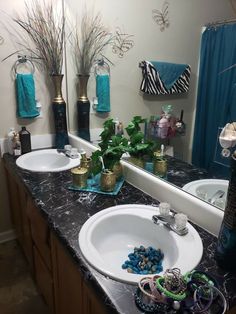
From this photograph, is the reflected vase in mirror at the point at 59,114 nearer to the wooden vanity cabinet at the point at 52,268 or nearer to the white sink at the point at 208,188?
the wooden vanity cabinet at the point at 52,268

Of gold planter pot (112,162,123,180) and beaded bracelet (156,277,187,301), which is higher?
gold planter pot (112,162,123,180)

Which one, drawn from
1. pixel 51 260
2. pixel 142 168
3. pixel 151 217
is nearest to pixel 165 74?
pixel 142 168

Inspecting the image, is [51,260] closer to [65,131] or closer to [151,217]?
[151,217]

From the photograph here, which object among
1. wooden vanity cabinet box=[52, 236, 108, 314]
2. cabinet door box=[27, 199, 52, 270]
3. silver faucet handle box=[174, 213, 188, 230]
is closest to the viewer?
wooden vanity cabinet box=[52, 236, 108, 314]

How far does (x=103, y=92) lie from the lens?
185 centimetres

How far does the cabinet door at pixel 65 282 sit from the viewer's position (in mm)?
990

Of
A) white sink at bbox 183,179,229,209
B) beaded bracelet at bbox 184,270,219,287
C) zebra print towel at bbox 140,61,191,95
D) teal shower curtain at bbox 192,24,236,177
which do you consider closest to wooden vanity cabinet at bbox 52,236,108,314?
beaded bracelet at bbox 184,270,219,287

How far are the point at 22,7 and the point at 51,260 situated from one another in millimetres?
1690

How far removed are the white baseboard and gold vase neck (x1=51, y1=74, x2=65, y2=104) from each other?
1188mm

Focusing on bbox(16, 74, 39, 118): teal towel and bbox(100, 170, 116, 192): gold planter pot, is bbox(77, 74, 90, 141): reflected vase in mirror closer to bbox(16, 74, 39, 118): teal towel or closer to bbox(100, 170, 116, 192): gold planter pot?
bbox(16, 74, 39, 118): teal towel

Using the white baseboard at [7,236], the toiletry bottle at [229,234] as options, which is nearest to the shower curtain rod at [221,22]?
the toiletry bottle at [229,234]

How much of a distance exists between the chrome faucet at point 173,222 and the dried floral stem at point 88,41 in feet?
4.16

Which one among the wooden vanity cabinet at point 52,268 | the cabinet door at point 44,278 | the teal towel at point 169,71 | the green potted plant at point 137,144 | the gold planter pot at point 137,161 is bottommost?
the cabinet door at point 44,278

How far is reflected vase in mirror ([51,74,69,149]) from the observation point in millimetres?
1980
